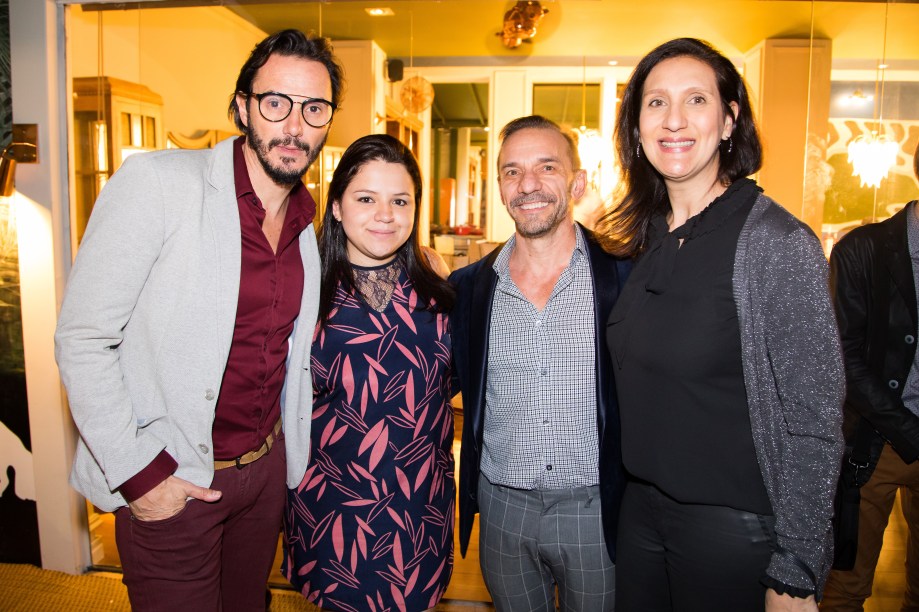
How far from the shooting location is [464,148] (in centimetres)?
685

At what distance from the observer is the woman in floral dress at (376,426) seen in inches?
70.1

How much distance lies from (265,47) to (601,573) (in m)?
1.84

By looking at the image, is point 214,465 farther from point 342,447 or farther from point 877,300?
point 877,300

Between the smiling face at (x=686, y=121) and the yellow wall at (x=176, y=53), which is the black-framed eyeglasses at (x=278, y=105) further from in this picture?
the yellow wall at (x=176, y=53)

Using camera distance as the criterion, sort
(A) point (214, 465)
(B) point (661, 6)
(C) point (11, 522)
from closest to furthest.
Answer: (A) point (214, 465), (C) point (11, 522), (B) point (661, 6)

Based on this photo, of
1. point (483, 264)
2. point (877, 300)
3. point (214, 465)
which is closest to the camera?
point (214, 465)

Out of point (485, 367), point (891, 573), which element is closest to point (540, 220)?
point (485, 367)

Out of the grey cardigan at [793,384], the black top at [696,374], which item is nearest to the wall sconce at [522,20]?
the black top at [696,374]

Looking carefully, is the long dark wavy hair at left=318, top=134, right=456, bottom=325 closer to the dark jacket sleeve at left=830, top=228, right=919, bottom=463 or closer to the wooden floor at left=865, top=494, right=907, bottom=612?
the dark jacket sleeve at left=830, top=228, right=919, bottom=463

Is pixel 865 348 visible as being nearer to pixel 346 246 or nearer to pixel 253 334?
pixel 346 246

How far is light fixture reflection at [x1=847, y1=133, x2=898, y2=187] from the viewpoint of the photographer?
320 cm

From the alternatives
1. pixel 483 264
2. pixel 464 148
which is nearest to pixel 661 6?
pixel 464 148

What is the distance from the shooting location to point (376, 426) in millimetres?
1779

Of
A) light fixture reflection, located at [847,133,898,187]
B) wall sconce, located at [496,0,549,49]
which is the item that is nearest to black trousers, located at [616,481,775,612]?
light fixture reflection, located at [847,133,898,187]
